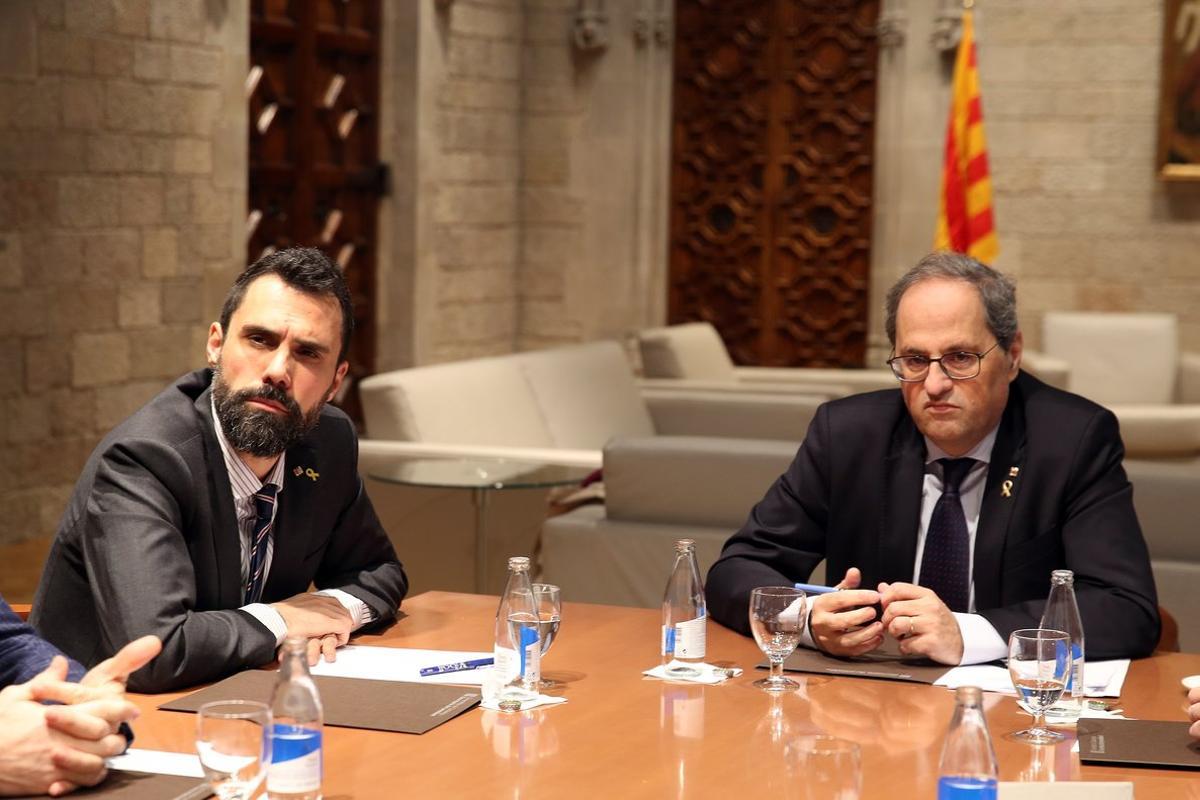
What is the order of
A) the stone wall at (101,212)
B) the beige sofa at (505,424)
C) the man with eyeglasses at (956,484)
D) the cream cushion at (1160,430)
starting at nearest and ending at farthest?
the man with eyeglasses at (956,484) → the beige sofa at (505,424) → the stone wall at (101,212) → the cream cushion at (1160,430)

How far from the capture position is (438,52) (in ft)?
30.9

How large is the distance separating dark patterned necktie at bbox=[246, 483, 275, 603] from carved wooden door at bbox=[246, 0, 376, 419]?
556cm

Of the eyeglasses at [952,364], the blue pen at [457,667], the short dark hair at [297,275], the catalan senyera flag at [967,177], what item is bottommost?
the blue pen at [457,667]

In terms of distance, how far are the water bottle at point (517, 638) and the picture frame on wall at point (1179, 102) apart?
818cm

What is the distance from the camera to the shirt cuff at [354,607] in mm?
2559

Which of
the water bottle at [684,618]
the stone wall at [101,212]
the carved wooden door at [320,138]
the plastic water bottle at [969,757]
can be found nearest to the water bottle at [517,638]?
the water bottle at [684,618]

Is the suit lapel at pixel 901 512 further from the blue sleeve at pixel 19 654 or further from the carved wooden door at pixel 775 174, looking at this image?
the carved wooden door at pixel 775 174

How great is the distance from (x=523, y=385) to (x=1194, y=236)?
16.4 feet

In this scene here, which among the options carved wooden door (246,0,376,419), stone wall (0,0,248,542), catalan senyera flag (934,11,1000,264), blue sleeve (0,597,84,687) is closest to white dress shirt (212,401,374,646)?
blue sleeve (0,597,84,687)

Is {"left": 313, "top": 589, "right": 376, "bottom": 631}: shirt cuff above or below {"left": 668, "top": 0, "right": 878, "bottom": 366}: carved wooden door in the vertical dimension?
below

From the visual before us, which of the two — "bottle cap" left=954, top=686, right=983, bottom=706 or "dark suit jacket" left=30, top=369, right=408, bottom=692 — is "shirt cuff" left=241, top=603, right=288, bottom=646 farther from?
"bottle cap" left=954, top=686, right=983, bottom=706

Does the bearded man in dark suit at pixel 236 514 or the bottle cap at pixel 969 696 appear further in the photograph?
the bearded man in dark suit at pixel 236 514

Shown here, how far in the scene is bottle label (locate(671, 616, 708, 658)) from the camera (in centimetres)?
238

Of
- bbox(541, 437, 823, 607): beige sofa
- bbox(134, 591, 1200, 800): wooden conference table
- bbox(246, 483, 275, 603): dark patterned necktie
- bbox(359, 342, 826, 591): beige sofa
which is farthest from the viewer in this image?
bbox(359, 342, 826, 591): beige sofa
